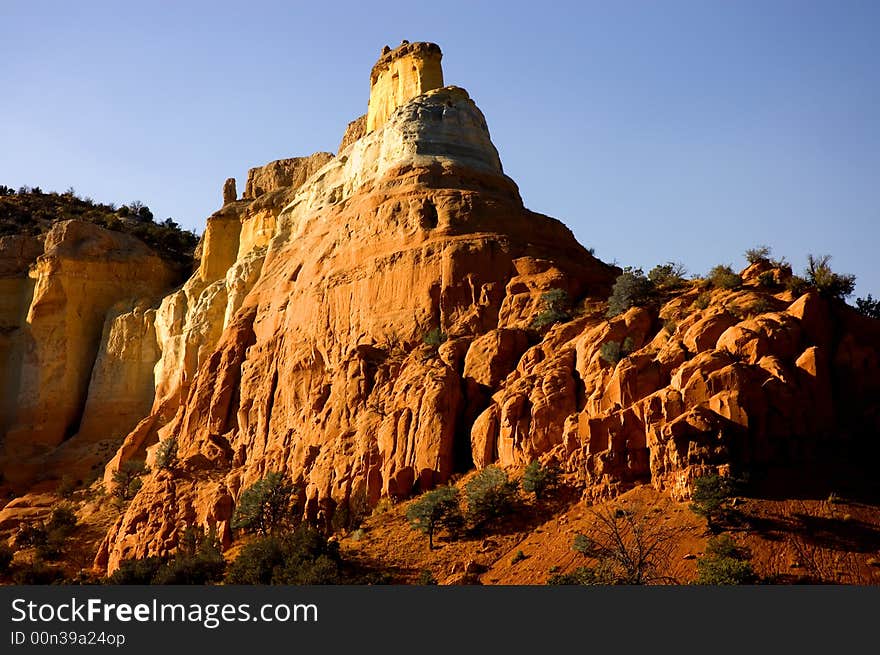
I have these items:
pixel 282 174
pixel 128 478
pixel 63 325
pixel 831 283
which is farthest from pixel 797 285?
pixel 63 325

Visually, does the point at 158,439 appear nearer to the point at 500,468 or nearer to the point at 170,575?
the point at 170,575

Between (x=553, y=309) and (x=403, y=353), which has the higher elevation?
(x=553, y=309)

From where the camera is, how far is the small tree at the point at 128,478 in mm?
48531

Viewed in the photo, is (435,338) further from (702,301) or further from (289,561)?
(289,561)

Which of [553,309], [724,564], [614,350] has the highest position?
[553,309]

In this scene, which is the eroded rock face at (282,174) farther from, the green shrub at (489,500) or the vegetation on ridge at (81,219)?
the green shrub at (489,500)

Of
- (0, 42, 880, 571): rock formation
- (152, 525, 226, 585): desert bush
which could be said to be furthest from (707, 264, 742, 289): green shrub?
(152, 525, 226, 585): desert bush

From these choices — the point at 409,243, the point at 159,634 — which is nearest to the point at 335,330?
the point at 409,243

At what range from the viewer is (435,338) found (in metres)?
42.0

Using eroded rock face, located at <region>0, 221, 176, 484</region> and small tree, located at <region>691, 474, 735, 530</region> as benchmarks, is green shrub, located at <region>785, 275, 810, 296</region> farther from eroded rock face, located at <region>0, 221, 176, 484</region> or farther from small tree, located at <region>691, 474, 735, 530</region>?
eroded rock face, located at <region>0, 221, 176, 484</region>

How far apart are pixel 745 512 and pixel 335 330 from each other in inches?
713

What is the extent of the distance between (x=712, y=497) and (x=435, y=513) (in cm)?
759

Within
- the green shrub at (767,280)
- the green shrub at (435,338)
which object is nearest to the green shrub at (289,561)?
the green shrub at (435,338)

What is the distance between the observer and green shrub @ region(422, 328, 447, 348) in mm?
41875
